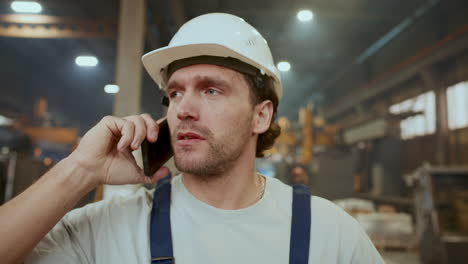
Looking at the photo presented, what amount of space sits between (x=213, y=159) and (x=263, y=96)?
1.72 feet

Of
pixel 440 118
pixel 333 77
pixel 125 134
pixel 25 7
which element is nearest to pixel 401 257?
pixel 125 134

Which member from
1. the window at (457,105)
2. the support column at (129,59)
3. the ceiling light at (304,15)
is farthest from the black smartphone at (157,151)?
the window at (457,105)

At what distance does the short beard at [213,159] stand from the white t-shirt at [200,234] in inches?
5.2

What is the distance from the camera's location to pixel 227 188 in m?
1.63

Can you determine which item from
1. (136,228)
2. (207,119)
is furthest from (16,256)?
(207,119)

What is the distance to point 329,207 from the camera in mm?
1645

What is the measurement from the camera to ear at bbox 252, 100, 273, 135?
1851 millimetres

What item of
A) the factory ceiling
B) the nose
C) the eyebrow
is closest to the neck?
the nose

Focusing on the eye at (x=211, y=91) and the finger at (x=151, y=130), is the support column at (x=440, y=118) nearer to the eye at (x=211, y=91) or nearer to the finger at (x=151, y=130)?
the eye at (x=211, y=91)

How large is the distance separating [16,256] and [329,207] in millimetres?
1311

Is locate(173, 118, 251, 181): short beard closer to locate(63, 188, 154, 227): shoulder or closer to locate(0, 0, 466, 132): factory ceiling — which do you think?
locate(63, 188, 154, 227): shoulder

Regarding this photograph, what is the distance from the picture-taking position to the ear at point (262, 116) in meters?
1.85

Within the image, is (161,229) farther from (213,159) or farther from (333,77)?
(333,77)

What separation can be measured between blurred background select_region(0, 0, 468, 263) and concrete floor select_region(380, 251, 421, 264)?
0.03 m
